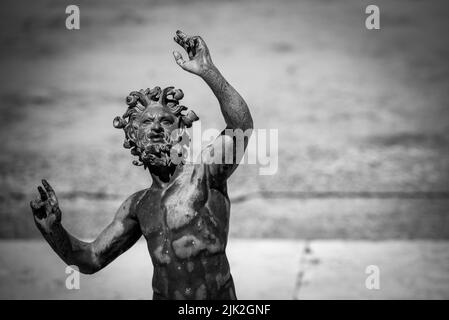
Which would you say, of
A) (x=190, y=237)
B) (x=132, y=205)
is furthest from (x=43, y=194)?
(x=190, y=237)

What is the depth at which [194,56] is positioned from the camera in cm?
429

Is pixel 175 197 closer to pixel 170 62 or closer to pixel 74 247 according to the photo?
pixel 74 247

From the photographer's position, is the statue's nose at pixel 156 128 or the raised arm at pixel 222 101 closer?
the raised arm at pixel 222 101

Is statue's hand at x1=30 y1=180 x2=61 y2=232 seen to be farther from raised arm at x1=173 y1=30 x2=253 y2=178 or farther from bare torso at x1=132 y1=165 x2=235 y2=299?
raised arm at x1=173 y1=30 x2=253 y2=178

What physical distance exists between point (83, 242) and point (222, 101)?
1049mm

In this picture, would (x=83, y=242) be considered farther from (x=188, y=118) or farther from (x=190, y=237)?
(x=188, y=118)

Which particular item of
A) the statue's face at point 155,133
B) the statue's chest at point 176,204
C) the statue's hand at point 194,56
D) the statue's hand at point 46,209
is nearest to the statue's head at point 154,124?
the statue's face at point 155,133

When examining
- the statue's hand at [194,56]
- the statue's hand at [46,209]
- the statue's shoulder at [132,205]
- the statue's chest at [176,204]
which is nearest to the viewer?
the statue's hand at [194,56]

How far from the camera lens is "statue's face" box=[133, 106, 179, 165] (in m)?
4.35

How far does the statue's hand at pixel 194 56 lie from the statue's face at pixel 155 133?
0.98ft

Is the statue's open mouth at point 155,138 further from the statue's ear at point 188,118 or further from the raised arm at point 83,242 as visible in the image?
the raised arm at point 83,242

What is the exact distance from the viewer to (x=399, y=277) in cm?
725

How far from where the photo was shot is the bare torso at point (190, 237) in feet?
14.1
